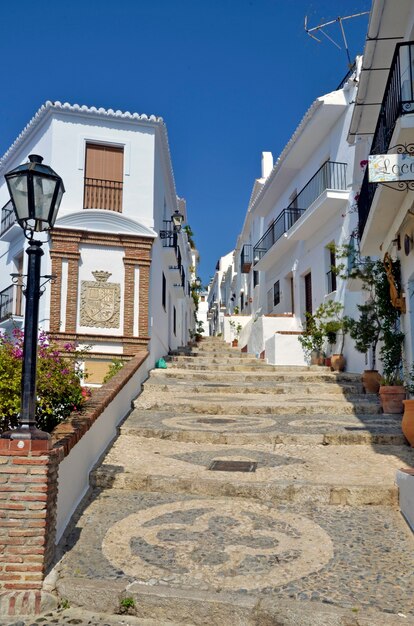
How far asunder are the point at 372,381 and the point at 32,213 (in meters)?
8.01

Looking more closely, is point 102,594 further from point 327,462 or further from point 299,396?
point 299,396

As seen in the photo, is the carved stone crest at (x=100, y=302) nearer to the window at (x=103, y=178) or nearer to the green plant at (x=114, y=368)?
the green plant at (x=114, y=368)

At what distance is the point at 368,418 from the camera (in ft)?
27.1

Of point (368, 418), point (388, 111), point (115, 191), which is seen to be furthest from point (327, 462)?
point (115, 191)

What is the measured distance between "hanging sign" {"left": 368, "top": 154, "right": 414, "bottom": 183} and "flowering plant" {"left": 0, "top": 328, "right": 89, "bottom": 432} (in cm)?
422

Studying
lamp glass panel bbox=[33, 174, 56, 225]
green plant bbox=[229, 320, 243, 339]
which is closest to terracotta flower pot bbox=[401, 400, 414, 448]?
lamp glass panel bbox=[33, 174, 56, 225]

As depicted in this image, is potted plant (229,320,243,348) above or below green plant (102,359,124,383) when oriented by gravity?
above

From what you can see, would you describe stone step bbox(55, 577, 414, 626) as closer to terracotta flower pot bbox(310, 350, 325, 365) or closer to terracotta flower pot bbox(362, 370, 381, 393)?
terracotta flower pot bbox(362, 370, 381, 393)

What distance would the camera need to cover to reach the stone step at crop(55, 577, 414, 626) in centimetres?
315

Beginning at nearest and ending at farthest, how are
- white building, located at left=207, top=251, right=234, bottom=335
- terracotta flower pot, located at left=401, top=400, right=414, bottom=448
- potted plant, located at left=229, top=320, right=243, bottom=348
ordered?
1. terracotta flower pot, located at left=401, top=400, right=414, bottom=448
2. potted plant, located at left=229, top=320, right=243, bottom=348
3. white building, located at left=207, top=251, right=234, bottom=335

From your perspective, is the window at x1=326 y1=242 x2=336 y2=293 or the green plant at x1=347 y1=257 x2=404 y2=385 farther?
the window at x1=326 y1=242 x2=336 y2=293

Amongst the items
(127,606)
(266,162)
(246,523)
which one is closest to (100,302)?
(246,523)

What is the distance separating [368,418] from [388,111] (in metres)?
4.64

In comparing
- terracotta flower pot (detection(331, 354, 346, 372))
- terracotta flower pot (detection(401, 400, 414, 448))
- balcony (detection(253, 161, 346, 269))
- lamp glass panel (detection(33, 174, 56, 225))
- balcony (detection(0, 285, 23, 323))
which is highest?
balcony (detection(253, 161, 346, 269))
